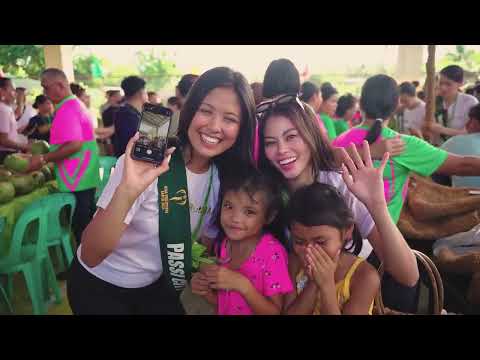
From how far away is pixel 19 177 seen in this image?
3.53 metres

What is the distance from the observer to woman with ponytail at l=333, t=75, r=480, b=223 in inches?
78.1

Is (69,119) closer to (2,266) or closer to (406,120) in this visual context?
(2,266)

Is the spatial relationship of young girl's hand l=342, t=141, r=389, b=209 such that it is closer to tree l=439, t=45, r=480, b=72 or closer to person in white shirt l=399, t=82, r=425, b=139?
person in white shirt l=399, t=82, r=425, b=139

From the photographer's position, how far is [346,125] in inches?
215

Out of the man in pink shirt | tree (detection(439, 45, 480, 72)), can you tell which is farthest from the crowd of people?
tree (detection(439, 45, 480, 72))

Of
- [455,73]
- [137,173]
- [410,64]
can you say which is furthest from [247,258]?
[410,64]

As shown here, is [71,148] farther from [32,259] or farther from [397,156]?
[397,156]

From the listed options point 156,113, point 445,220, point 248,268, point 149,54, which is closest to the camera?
point 156,113

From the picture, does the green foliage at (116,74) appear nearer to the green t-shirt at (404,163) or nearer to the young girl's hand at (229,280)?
the green t-shirt at (404,163)

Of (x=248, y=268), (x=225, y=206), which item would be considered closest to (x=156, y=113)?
(x=225, y=206)

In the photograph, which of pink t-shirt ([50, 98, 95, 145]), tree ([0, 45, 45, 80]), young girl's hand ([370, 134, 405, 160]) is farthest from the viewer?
tree ([0, 45, 45, 80])

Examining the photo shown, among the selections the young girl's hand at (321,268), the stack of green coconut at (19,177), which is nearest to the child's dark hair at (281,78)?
the young girl's hand at (321,268)

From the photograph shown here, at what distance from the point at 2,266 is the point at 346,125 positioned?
4246mm

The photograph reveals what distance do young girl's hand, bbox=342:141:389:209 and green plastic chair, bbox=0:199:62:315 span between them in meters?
2.58
